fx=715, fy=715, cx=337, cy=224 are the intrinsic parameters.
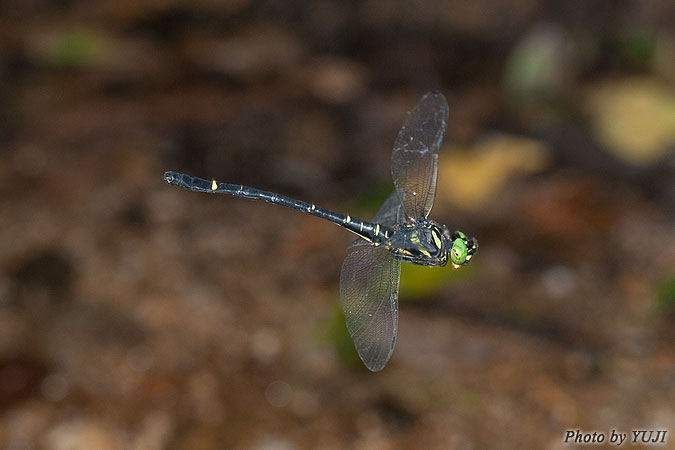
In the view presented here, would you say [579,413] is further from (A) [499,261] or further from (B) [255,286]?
(B) [255,286]

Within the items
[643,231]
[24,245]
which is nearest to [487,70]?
[643,231]

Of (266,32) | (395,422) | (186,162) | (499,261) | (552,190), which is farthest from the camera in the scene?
(266,32)

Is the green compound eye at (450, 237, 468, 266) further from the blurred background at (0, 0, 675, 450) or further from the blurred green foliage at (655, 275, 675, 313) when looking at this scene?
the blurred green foliage at (655, 275, 675, 313)

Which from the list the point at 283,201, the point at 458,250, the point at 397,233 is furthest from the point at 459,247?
the point at 283,201

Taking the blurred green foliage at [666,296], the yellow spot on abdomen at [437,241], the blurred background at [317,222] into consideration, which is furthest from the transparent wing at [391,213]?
the blurred green foliage at [666,296]

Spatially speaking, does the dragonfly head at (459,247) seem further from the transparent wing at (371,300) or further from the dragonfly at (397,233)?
the transparent wing at (371,300)

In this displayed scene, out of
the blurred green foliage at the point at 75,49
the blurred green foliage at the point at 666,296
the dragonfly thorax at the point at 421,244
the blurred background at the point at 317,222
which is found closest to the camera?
the dragonfly thorax at the point at 421,244
